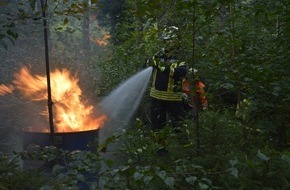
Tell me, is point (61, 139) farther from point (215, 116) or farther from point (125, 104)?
point (125, 104)

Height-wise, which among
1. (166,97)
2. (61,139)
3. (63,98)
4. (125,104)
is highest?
(63,98)

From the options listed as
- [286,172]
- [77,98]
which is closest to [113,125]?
[77,98]

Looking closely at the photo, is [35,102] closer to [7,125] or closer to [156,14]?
[7,125]

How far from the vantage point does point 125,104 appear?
851 cm

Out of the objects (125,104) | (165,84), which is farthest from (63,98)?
(125,104)

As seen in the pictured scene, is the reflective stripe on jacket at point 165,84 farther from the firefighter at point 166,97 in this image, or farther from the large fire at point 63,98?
the large fire at point 63,98

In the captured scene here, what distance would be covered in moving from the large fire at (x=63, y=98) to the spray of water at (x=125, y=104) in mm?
2729

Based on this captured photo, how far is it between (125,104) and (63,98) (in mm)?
3585

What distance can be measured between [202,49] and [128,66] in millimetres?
5775

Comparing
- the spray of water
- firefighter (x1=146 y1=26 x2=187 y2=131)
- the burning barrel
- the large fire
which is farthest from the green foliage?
the spray of water

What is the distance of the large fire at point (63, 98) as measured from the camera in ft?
16.0

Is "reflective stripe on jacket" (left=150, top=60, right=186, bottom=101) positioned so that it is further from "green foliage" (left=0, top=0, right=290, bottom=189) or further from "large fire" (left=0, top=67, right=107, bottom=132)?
"green foliage" (left=0, top=0, right=290, bottom=189)

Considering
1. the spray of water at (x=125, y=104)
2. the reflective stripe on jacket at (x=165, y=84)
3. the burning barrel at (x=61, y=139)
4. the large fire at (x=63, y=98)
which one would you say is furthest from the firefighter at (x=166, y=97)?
the burning barrel at (x=61, y=139)

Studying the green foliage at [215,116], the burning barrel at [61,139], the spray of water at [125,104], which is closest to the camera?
the green foliage at [215,116]
